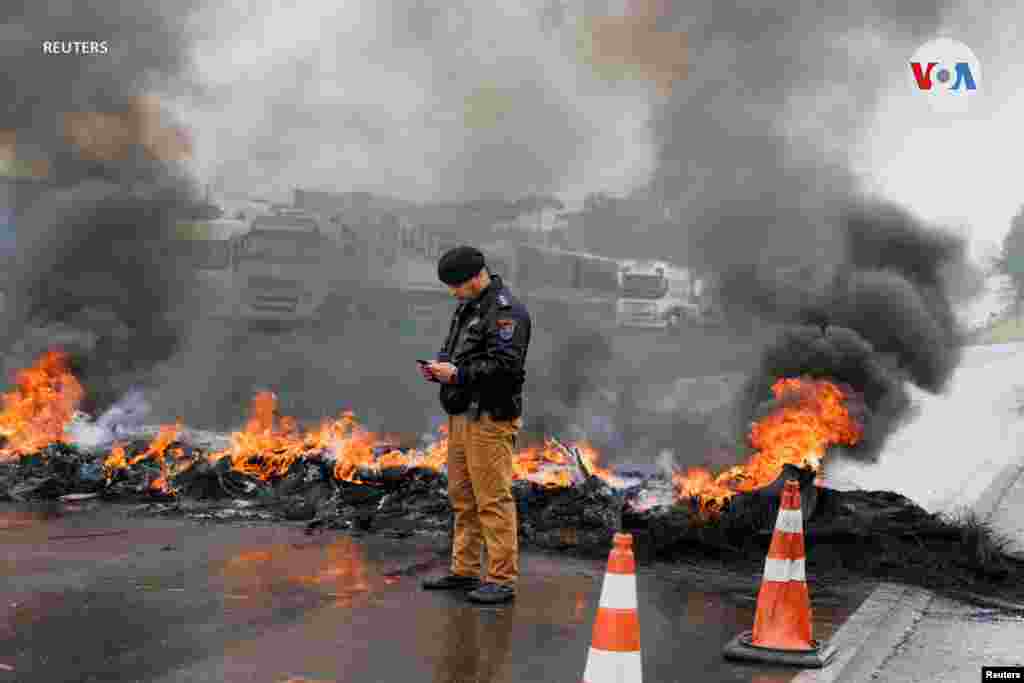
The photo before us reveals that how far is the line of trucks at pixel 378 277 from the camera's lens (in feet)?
48.6

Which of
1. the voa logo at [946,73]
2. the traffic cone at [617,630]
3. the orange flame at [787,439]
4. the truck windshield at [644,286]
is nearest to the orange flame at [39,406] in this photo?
the orange flame at [787,439]

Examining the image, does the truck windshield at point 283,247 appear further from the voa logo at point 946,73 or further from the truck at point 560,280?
the voa logo at point 946,73

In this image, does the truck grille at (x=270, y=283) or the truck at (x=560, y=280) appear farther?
the truck grille at (x=270, y=283)

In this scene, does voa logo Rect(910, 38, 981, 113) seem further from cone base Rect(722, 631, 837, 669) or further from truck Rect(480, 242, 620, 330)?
cone base Rect(722, 631, 837, 669)

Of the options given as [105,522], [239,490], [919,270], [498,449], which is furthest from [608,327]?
[498,449]

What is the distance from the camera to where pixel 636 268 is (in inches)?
596

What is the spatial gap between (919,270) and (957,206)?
231cm

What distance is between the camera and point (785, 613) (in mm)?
4750

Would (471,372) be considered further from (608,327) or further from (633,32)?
(633,32)

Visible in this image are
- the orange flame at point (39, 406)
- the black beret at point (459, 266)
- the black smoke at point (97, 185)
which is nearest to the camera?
the black beret at point (459, 266)

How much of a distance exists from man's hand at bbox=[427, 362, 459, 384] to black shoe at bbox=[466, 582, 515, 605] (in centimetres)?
103

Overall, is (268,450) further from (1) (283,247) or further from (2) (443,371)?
(1) (283,247)

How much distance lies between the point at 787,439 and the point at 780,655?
129 inches

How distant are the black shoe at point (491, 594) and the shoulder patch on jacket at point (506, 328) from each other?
4.01 feet
